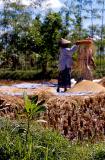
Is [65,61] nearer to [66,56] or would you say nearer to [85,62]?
[66,56]

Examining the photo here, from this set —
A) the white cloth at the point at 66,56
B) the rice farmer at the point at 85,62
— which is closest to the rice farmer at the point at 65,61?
the white cloth at the point at 66,56

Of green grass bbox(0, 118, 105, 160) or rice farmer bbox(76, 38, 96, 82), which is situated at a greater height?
green grass bbox(0, 118, 105, 160)

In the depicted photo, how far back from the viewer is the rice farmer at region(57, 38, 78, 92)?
29.5ft

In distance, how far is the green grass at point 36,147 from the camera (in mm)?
3658

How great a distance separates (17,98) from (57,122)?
0.48 meters

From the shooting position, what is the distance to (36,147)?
3.71m

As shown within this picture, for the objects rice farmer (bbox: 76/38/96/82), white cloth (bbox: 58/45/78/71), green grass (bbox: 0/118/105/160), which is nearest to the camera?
green grass (bbox: 0/118/105/160)

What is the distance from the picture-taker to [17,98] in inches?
224

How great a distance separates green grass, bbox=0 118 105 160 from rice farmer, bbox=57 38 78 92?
4792 mm

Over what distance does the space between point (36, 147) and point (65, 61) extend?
550 cm

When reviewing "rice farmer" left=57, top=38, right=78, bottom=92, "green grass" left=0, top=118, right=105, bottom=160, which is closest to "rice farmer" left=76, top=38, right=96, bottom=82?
"rice farmer" left=57, top=38, right=78, bottom=92

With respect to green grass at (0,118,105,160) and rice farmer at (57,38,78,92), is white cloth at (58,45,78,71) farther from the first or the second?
green grass at (0,118,105,160)

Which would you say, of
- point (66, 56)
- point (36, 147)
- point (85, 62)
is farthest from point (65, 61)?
point (36, 147)

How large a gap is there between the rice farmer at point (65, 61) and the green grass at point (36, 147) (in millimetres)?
4792
